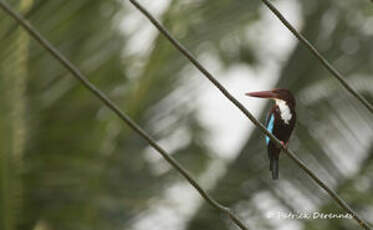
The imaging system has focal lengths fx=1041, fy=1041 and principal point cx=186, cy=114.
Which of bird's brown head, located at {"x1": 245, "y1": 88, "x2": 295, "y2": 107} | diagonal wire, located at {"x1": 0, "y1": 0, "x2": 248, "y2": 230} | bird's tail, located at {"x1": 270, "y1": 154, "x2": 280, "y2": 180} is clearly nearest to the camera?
diagonal wire, located at {"x1": 0, "y1": 0, "x2": 248, "y2": 230}

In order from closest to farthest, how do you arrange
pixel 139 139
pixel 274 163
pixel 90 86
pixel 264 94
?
pixel 90 86 < pixel 264 94 < pixel 274 163 < pixel 139 139

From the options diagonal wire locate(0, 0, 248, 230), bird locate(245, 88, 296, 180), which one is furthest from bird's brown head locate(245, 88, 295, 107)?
diagonal wire locate(0, 0, 248, 230)

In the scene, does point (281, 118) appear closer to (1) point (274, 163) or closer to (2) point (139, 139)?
(1) point (274, 163)

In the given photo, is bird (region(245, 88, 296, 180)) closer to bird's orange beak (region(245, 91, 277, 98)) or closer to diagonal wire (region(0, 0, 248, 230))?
bird's orange beak (region(245, 91, 277, 98))

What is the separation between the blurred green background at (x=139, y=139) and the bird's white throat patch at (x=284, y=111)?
1748 mm

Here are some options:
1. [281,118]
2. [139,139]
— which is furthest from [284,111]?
[139,139]

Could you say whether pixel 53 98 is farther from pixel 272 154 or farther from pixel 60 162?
pixel 272 154

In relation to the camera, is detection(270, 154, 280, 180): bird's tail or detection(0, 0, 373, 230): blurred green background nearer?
detection(270, 154, 280, 180): bird's tail

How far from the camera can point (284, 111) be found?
399cm

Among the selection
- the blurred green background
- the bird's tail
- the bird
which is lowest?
the bird's tail

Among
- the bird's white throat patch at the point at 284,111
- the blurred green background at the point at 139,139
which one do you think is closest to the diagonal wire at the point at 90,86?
the bird's white throat patch at the point at 284,111

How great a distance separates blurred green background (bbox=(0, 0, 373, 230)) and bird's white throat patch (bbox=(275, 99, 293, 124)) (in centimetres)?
175

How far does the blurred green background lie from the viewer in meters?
5.93

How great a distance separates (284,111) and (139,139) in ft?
9.68
